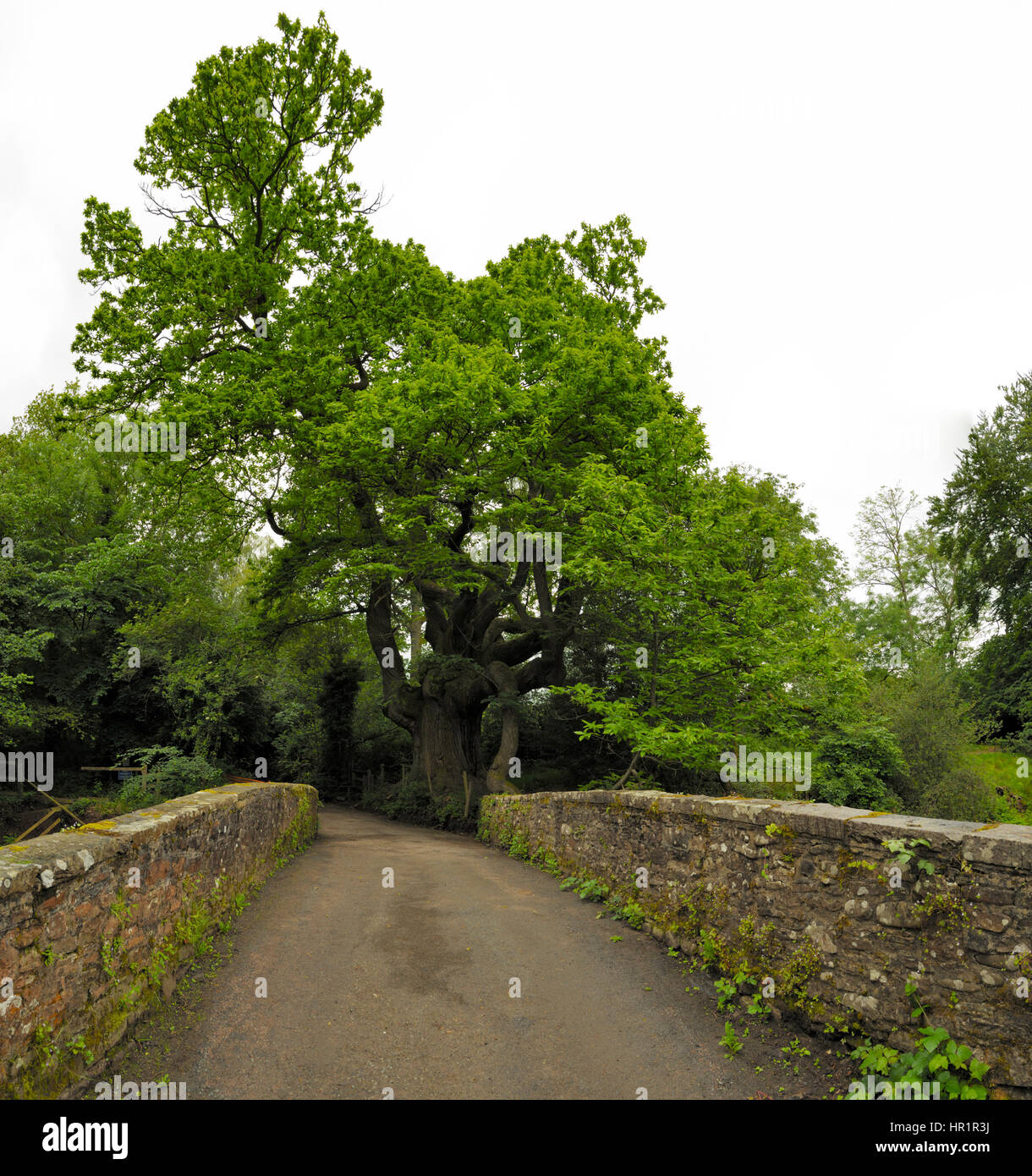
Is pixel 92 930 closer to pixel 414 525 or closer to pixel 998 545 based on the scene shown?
pixel 414 525

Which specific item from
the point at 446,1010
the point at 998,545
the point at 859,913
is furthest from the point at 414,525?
the point at 998,545

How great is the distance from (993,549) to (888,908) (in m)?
26.9

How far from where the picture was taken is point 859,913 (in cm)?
397

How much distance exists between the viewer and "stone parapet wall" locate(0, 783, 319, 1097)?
312 centimetres

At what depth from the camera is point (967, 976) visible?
332 cm

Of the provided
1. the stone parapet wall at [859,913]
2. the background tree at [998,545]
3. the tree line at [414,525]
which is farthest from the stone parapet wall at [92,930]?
the background tree at [998,545]

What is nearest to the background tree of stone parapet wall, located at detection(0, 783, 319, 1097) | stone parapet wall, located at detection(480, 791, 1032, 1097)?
stone parapet wall, located at detection(480, 791, 1032, 1097)

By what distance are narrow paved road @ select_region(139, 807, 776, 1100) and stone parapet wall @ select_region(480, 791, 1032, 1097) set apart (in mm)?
615

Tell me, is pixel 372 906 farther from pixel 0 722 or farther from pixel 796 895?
pixel 0 722

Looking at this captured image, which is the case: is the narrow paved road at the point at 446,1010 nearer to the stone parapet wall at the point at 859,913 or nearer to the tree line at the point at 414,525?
the stone parapet wall at the point at 859,913

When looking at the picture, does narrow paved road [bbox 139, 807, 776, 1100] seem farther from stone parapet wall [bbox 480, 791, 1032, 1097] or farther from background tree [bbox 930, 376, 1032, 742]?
background tree [bbox 930, 376, 1032, 742]

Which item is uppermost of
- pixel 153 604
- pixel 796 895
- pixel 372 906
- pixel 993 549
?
pixel 993 549

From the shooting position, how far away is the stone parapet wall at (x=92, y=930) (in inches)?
123
